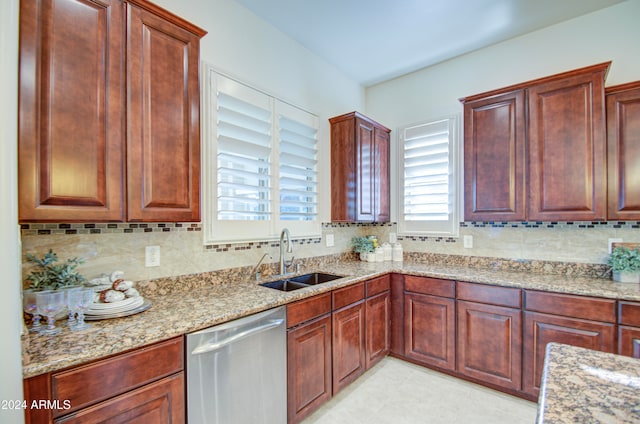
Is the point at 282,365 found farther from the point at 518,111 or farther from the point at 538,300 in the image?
the point at 518,111

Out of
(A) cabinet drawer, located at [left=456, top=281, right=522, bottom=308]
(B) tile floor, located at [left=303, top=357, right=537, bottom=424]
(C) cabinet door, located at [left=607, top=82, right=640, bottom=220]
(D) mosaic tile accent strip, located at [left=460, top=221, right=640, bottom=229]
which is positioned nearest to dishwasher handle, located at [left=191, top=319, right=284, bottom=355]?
(B) tile floor, located at [left=303, top=357, right=537, bottom=424]

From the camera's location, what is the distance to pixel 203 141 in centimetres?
208

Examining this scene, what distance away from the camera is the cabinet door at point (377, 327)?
2556 millimetres

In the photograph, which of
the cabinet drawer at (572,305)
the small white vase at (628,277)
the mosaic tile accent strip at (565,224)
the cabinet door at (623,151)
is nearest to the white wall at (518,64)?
the cabinet door at (623,151)

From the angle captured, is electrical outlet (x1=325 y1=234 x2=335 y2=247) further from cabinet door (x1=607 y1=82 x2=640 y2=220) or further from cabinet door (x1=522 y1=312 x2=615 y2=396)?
cabinet door (x1=607 y1=82 x2=640 y2=220)

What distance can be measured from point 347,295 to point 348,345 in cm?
39

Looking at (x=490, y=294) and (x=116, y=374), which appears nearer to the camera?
(x=116, y=374)

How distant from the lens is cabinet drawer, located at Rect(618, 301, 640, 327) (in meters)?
1.85

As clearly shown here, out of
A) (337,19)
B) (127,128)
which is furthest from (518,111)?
(127,128)

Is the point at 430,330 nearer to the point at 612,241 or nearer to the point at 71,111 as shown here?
the point at 612,241

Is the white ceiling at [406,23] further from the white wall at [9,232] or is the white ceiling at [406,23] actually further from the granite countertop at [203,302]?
the granite countertop at [203,302]

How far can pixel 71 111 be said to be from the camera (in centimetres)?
126

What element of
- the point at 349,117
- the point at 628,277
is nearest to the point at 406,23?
the point at 349,117

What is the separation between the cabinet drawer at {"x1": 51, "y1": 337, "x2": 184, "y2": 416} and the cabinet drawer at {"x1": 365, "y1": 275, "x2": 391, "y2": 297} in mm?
1598
